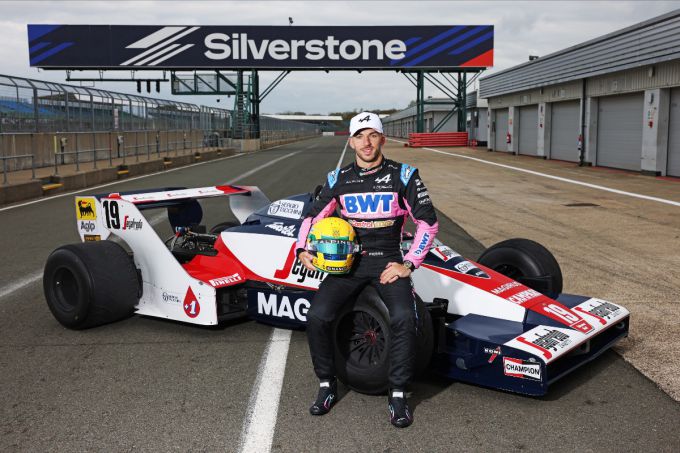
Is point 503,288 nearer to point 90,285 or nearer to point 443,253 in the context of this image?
point 443,253

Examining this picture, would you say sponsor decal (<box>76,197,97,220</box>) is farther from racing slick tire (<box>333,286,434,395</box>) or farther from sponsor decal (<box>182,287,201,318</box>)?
racing slick tire (<box>333,286,434,395</box>)

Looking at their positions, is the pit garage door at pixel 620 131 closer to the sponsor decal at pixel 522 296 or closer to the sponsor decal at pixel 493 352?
the sponsor decal at pixel 522 296

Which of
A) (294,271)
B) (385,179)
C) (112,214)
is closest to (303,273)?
(294,271)

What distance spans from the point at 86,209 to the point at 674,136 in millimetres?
18919

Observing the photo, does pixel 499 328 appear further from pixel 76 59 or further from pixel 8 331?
pixel 76 59

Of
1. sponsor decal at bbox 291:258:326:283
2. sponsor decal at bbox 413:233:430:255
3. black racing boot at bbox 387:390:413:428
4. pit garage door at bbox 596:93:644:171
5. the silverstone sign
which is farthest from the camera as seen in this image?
the silverstone sign

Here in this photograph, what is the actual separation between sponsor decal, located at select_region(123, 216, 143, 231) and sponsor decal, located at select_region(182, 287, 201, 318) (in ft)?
2.42

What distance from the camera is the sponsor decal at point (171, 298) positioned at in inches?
199

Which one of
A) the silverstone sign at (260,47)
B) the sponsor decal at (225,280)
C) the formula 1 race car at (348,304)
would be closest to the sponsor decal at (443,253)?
the formula 1 race car at (348,304)

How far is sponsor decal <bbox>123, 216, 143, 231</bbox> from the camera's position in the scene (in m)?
5.32

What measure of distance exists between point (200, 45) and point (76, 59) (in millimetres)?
7978

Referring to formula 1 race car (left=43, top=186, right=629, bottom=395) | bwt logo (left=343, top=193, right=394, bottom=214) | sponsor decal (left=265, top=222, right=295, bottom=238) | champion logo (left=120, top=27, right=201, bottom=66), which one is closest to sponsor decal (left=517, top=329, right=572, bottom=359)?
formula 1 race car (left=43, top=186, right=629, bottom=395)

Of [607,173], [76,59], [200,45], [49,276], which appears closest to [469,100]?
[200,45]

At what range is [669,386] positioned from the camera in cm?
400
